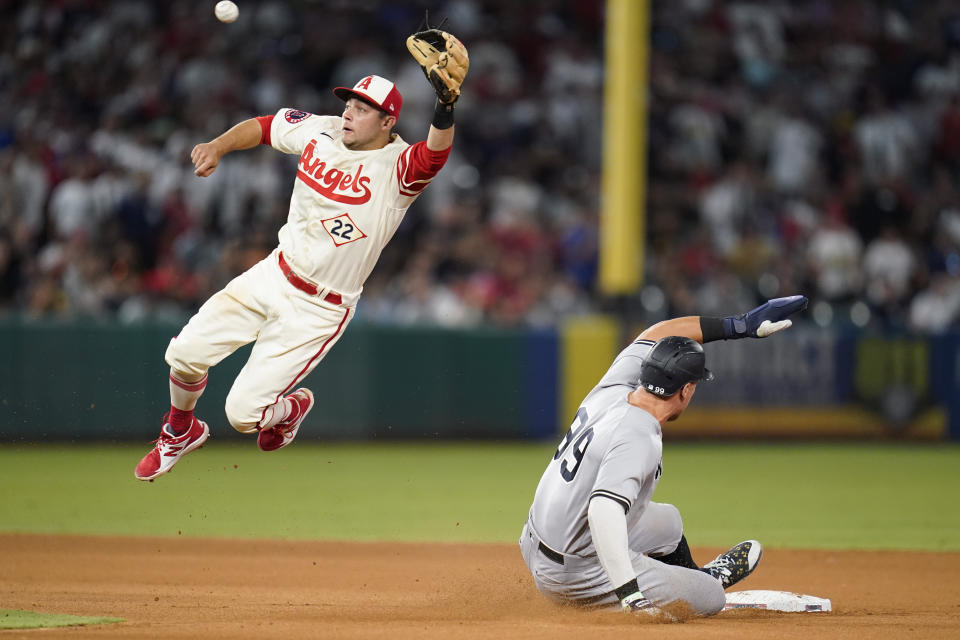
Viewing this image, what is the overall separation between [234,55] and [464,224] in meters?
3.50

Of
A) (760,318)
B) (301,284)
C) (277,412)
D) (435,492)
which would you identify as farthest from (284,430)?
(435,492)

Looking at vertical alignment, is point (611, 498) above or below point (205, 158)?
below

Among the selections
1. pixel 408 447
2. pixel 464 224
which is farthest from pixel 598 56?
pixel 408 447

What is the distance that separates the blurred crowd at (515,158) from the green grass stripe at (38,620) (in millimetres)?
7549

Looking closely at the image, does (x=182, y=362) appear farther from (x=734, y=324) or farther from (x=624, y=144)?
(x=624, y=144)

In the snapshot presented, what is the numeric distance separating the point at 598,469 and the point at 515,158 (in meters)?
10.8

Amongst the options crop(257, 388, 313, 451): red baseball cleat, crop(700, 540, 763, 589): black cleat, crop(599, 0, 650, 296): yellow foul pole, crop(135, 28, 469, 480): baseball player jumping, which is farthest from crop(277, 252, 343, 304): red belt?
crop(599, 0, 650, 296): yellow foul pole

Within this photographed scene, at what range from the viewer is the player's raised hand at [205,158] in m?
6.19

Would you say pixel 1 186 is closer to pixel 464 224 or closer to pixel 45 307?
pixel 45 307

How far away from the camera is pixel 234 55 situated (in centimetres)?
1578

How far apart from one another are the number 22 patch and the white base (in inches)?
98.0

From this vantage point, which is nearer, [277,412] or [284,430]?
[277,412]

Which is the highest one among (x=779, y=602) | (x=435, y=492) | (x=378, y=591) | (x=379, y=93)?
(x=379, y=93)

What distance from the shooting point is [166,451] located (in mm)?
6777
